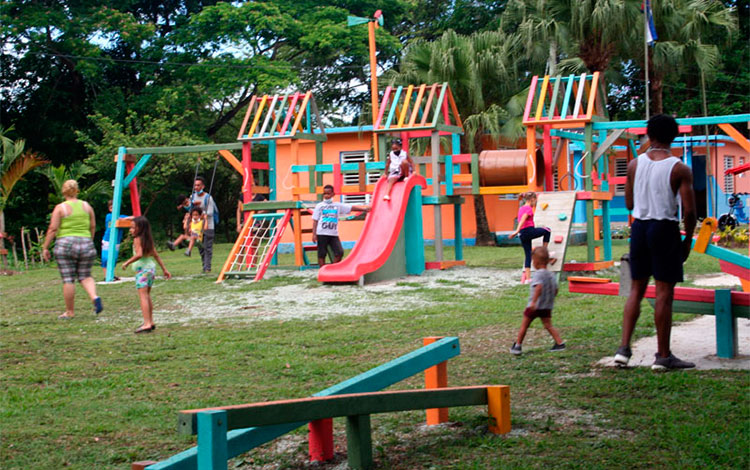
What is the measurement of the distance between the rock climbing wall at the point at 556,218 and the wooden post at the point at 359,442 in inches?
374

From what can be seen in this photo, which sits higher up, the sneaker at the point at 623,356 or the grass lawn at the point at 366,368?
the sneaker at the point at 623,356

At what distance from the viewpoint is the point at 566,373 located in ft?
22.0

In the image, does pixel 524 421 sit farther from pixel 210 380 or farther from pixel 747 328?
pixel 747 328

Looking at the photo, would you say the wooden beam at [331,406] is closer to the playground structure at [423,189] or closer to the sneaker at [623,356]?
the sneaker at [623,356]

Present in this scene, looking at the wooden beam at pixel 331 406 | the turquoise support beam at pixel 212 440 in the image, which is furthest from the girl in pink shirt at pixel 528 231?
the turquoise support beam at pixel 212 440

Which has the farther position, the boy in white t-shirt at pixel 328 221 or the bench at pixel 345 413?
the boy in white t-shirt at pixel 328 221

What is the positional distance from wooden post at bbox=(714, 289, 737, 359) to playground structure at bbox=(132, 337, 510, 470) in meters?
2.35

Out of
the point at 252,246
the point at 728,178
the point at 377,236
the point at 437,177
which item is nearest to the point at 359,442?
the point at 377,236

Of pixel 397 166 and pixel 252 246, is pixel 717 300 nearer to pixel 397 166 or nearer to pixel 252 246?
pixel 397 166

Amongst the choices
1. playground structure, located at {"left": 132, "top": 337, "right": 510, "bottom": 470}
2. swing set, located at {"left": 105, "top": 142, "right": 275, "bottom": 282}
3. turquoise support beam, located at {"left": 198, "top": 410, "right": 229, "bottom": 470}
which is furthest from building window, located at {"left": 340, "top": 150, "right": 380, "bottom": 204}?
turquoise support beam, located at {"left": 198, "top": 410, "right": 229, "bottom": 470}

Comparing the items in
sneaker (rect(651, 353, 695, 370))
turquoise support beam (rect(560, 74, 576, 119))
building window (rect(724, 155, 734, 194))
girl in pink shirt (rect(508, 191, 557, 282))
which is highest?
turquoise support beam (rect(560, 74, 576, 119))

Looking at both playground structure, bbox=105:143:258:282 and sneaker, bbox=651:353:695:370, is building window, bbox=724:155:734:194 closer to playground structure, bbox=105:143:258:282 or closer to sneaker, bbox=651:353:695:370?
playground structure, bbox=105:143:258:282

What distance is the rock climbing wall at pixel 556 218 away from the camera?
14070mm

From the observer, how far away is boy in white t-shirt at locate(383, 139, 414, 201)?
53.5 feet
